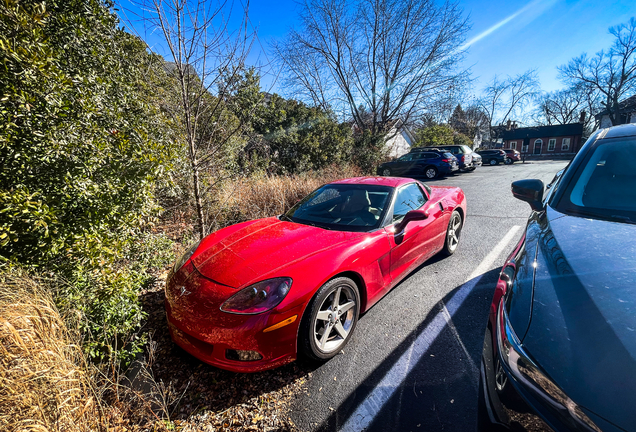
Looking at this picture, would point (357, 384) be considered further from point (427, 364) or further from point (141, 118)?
point (141, 118)

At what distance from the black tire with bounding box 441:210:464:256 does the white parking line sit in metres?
0.63

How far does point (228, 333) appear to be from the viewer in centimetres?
182

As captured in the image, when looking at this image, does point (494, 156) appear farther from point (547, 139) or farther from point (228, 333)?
point (547, 139)

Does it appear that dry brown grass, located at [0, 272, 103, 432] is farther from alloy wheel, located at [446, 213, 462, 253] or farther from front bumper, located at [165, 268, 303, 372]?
alloy wheel, located at [446, 213, 462, 253]

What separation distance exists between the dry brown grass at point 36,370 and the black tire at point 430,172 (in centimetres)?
1449

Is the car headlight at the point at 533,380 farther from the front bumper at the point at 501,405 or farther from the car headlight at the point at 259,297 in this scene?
the car headlight at the point at 259,297

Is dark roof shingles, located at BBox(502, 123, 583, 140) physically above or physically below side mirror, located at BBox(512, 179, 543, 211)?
above

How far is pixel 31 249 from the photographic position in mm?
1722

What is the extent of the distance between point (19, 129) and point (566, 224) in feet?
11.4

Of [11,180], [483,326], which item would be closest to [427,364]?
[483,326]

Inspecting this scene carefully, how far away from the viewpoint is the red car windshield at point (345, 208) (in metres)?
2.81

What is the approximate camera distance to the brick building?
40031 millimetres

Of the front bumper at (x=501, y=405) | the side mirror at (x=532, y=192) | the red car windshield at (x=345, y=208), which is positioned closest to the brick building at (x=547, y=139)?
the side mirror at (x=532, y=192)

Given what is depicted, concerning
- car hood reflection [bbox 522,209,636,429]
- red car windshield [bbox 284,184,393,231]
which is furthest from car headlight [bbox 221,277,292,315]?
car hood reflection [bbox 522,209,636,429]
